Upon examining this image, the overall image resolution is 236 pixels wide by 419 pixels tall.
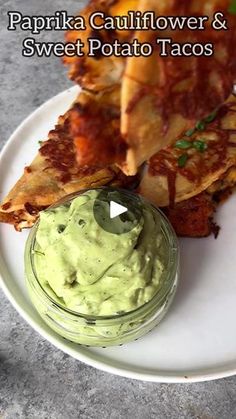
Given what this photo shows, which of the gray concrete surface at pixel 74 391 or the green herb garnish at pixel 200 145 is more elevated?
the green herb garnish at pixel 200 145

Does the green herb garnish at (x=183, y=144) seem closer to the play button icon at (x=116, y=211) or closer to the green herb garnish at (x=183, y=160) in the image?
the green herb garnish at (x=183, y=160)

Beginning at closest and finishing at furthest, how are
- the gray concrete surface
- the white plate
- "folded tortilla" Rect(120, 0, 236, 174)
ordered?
"folded tortilla" Rect(120, 0, 236, 174), the white plate, the gray concrete surface

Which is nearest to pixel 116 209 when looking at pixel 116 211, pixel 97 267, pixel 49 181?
pixel 116 211

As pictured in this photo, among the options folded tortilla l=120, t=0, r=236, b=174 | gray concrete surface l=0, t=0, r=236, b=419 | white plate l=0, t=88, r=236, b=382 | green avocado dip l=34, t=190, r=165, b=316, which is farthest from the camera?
gray concrete surface l=0, t=0, r=236, b=419

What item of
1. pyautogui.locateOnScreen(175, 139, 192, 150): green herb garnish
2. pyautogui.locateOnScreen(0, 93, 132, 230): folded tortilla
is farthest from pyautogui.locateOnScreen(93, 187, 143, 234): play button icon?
pyautogui.locateOnScreen(175, 139, 192, 150): green herb garnish

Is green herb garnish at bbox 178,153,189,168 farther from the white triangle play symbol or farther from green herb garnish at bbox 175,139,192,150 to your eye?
the white triangle play symbol

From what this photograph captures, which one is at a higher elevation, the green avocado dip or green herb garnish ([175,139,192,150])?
green herb garnish ([175,139,192,150])

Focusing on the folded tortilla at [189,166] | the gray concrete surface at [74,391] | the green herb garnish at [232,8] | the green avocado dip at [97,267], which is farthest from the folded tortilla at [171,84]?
the gray concrete surface at [74,391]

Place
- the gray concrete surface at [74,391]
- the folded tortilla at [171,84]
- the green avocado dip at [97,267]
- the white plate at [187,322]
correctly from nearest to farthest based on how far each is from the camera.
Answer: the folded tortilla at [171,84] < the green avocado dip at [97,267] < the white plate at [187,322] < the gray concrete surface at [74,391]
